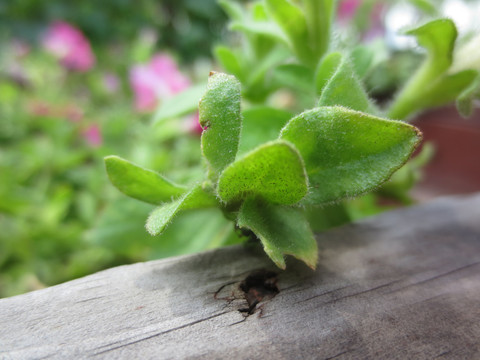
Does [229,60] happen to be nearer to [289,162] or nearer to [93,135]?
[289,162]

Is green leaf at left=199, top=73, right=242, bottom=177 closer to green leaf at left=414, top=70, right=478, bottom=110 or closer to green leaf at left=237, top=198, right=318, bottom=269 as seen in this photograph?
green leaf at left=237, top=198, right=318, bottom=269

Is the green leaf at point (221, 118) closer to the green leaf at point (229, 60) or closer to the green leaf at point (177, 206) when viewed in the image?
the green leaf at point (177, 206)

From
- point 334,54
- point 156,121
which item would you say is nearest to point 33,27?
point 156,121

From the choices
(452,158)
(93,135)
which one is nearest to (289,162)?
(93,135)

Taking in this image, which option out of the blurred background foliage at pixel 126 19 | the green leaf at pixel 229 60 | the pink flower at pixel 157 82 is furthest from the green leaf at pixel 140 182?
Answer: the blurred background foliage at pixel 126 19

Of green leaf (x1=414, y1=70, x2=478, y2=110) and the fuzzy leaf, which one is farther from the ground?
the fuzzy leaf

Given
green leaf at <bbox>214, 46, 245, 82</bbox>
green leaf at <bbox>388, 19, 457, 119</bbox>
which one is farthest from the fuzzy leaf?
green leaf at <bbox>214, 46, 245, 82</bbox>
